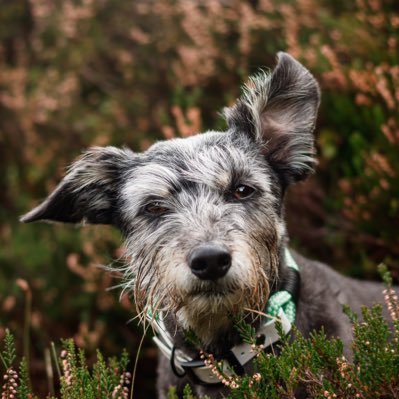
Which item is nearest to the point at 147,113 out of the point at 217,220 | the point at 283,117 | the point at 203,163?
the point at 283,117

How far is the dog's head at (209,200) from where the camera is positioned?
281cm

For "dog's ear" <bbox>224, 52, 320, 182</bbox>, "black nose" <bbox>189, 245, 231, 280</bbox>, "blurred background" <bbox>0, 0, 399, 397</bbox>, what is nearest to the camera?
"black nose" <bbox>189, 245, 231, 280</bbox>

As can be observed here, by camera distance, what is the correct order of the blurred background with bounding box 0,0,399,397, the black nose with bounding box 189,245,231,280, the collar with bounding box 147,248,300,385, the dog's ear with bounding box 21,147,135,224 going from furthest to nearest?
the blurred background with bounding box 0,0,399,397 < the dog's ear with bounding box 21,147,135,224 < the collar with bounding box 147,248,300,385 < the black nose with bounding box 189,245,231,280

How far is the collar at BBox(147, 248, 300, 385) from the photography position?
3082 millimetres

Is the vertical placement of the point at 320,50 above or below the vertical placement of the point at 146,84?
above

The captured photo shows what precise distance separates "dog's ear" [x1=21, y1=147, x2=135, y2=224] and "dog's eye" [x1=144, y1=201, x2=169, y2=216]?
396mm

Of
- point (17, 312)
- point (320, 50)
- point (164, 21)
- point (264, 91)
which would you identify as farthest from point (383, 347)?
point (164, 21)

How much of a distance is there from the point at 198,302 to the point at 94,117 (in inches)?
214

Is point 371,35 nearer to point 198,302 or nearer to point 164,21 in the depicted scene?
point 164,21

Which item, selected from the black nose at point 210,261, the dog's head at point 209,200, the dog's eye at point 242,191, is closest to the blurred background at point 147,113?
the dog's head at point 209,200

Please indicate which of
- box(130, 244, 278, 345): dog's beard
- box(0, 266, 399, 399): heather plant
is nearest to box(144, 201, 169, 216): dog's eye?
box(130, 244, 278, 345): dog's beard

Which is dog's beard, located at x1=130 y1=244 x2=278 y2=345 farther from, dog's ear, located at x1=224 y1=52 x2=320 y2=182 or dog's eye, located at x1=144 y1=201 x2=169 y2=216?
dog's ear, located at x1=224 y1=52 x2=320 y2=182

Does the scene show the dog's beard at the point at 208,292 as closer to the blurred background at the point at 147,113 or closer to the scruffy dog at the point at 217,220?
the scruffy dog at the point at 217,220

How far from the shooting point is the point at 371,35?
589 cm
